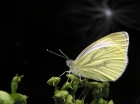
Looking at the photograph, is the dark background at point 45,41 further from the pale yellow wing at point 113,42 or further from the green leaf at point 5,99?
the green leaf at point 5,99

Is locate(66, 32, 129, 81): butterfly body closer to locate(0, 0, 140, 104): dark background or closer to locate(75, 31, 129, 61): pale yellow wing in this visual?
locate(75, 31, 129, 61): pale yellow wing

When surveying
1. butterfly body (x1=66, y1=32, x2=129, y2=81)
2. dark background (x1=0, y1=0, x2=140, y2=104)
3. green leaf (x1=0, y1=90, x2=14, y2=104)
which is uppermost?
dark background (x1=0, y1=0, x2=140, y2=104)

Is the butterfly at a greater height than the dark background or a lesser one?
lesser

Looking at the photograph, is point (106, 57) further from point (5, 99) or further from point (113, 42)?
point (5, 99)

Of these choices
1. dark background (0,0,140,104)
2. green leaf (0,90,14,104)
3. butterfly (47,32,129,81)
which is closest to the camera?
green leaf (0,90,14,104)

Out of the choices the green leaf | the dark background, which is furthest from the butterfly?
the dark background

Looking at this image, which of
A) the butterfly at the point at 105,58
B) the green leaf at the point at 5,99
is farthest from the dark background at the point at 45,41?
the green leaf at the point at 5,99
